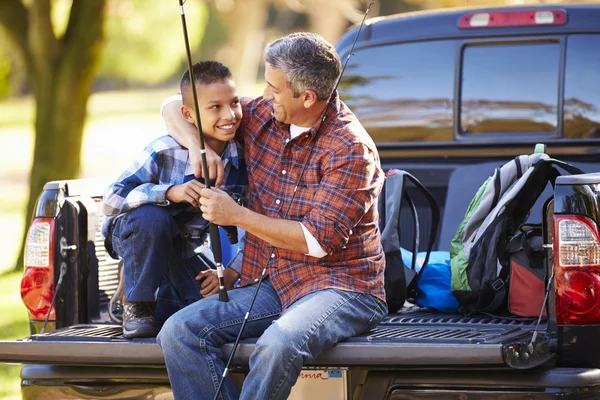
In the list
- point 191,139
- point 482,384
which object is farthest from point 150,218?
point 482,384

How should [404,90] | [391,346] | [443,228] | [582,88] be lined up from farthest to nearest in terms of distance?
[404,90]
[582,88]
[443,228]
[391,346]

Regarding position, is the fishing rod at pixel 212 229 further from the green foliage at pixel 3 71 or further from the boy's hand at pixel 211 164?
the green foliage at pixel 3 71

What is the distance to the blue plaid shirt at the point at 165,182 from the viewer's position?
381cm

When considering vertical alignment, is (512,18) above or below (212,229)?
above

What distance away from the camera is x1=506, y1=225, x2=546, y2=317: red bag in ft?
13.0

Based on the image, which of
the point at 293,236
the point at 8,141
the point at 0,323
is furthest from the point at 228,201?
the point at 8,141

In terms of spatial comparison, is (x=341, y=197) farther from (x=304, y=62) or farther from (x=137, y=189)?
(x=137, y=189)

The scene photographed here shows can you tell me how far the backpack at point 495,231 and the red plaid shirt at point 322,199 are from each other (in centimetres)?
45

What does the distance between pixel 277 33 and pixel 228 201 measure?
61.9m

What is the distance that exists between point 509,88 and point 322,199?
2.09m

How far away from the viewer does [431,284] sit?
435 centimetres

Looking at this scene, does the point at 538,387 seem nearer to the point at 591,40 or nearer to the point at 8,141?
the point at 591,40

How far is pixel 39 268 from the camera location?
4.18 m

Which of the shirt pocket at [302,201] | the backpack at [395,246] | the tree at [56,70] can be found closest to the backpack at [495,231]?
the backpack at [395,246]
